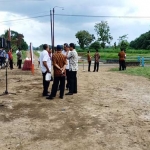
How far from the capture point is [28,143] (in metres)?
5.23

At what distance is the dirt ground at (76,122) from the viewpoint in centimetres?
521

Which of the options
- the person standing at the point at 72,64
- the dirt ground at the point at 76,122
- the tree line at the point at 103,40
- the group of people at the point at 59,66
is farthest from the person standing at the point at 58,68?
the tree line at the point at 103,40

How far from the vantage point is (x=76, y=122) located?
6582 mm

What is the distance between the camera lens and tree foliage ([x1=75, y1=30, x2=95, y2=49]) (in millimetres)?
90750

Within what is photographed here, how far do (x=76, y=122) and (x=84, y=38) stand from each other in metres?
85.5

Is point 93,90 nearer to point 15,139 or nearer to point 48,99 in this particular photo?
point 48,99

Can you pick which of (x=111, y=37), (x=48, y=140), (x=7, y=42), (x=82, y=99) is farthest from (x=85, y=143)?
(x=111, y=37)

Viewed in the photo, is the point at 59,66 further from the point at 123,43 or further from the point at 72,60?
the point at 123,43

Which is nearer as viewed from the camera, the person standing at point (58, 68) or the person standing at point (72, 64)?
the person standing at point (58, 68)

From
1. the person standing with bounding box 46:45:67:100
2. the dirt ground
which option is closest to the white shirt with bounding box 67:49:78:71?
the person standing with bounding box 46:45:67:100

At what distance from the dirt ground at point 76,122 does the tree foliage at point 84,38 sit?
267 ft

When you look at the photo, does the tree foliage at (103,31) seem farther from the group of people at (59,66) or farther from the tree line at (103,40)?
the group of people at (59,66)

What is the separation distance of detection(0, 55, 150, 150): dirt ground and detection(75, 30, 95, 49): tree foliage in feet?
267

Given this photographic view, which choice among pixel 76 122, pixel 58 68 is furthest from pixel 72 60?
pixel 76 122
